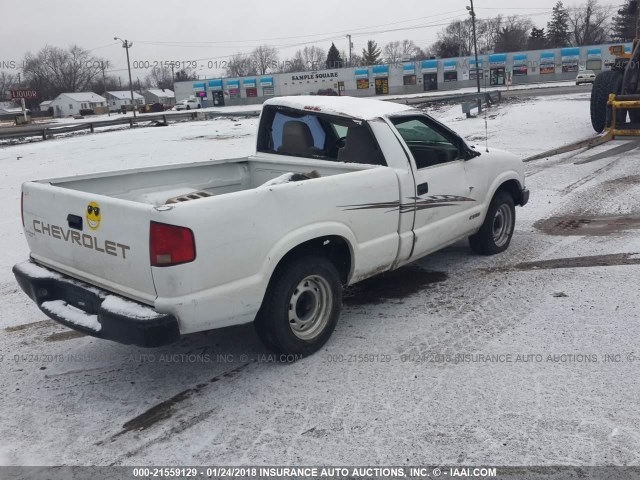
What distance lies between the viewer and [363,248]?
4422mm

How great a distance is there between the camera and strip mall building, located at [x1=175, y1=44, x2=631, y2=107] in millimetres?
67062

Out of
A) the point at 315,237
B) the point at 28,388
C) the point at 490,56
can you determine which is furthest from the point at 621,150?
the point at 490,56

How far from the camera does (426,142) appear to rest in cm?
562

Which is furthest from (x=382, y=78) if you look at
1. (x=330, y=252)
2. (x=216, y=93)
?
(x=330, y=252)

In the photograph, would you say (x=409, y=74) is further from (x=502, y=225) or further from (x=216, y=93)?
(x=502, y=225)

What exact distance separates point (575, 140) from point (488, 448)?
13716 millimetres

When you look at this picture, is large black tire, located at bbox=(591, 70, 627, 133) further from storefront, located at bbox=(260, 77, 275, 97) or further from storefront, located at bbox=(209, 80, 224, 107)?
storefront, located at bbox=(209, 80, 224, 107)

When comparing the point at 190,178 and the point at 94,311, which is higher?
the point at 190,178

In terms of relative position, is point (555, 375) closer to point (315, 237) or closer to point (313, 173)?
point (315, 237)

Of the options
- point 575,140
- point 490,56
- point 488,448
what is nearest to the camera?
point 488,448

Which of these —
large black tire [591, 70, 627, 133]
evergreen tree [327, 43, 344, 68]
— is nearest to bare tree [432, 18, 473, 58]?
evergreen tree [327, 43, 344, 68]

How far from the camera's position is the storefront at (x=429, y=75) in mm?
72438

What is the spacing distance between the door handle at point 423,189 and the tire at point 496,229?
1371 millimetres

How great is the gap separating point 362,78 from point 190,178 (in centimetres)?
7373
